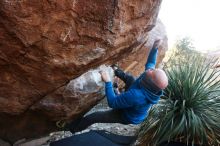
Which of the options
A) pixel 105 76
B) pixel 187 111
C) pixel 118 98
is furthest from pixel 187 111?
pixel 105 76

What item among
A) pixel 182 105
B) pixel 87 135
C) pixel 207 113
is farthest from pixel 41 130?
pixel 207 113

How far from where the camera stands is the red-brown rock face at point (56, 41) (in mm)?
3693

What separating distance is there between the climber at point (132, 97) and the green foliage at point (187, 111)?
1.53 metres

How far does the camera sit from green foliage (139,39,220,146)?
6.70 m

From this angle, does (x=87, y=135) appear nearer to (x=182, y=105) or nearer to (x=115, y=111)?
(x=115, y=111)

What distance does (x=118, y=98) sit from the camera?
491 cm

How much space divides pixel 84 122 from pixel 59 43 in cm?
188

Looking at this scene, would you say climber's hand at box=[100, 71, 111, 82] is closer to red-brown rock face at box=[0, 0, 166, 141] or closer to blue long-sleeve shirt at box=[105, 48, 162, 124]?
blue long-sleeve shirt at box=[105, 48, 162, 124]

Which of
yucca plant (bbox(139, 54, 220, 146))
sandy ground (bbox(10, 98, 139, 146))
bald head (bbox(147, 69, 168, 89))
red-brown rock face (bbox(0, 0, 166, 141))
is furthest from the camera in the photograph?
yucca plant (bbox(139, 54, 220, 146))

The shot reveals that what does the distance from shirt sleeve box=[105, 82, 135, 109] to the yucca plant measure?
6.75ft

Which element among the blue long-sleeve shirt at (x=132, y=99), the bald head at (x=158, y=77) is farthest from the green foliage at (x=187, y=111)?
the bald head at (x=158, y=77)

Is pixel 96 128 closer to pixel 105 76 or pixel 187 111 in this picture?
pixel 187 111

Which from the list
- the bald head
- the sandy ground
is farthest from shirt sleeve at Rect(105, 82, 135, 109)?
the sandy ground

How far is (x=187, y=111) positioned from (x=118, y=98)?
2383 mm
